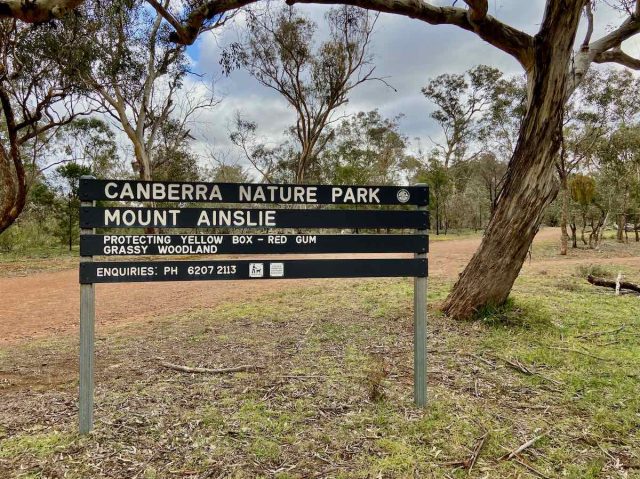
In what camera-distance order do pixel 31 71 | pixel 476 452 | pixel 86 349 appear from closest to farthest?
pixel 476 452 → pixel 86 349 → pixel 31 71

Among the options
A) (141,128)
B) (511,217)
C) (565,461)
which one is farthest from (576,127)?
(565,461)

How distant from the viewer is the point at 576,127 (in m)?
19.5

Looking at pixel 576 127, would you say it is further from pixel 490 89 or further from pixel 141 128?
pixel 141 128

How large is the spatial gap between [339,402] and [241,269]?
1.21 meters

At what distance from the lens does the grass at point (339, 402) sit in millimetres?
2338

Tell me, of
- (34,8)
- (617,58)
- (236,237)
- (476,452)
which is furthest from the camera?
(617,58)

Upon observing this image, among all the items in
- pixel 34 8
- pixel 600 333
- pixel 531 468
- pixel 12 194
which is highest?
pixel 34 8

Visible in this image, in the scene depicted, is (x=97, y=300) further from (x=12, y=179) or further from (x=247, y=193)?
(x=12, y=179)

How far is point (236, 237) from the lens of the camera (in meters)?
2.78

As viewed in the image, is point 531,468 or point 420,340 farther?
point 420,340

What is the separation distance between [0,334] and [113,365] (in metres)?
2.91

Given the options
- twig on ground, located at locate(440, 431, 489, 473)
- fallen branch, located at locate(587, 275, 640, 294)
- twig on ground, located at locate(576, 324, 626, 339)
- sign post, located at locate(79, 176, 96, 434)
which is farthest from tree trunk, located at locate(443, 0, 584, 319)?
sign post, located at locate(79, 176, 96, 434)

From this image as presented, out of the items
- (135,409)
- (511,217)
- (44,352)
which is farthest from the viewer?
(511,217)

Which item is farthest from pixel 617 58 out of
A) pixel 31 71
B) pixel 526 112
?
pixel 31 71
